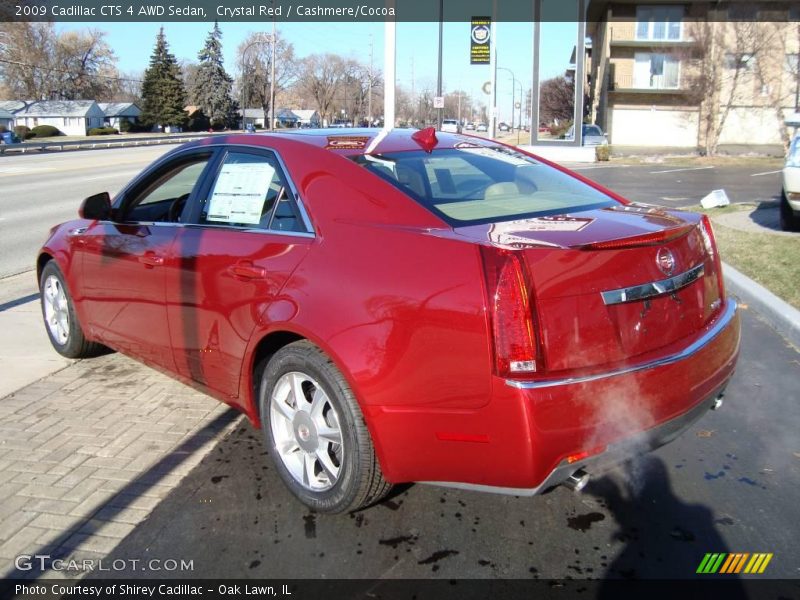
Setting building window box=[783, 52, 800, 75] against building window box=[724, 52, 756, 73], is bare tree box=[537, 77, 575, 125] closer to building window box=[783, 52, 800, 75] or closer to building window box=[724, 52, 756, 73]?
building window box=[783, 52, 800, 75]

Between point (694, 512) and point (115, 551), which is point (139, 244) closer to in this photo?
point (115, 551)

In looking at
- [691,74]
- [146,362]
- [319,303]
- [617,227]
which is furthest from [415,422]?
[691,74]

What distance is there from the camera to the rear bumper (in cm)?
261

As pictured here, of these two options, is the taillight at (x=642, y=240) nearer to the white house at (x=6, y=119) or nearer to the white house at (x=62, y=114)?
the white house at (x=6, y=119)

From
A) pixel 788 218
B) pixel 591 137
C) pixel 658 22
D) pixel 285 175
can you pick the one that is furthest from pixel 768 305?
pixel 658 22

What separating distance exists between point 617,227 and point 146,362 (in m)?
2.96

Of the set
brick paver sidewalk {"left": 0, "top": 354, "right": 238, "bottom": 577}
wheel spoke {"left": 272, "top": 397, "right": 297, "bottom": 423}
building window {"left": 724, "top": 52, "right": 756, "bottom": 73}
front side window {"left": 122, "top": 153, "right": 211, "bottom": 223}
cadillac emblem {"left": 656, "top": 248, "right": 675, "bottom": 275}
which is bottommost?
brick paver sidewalk {"left": 0, "top": 354, "right": 238, "bottom": 577}

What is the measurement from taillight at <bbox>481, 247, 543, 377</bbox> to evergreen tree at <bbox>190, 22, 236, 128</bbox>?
90.4 metres

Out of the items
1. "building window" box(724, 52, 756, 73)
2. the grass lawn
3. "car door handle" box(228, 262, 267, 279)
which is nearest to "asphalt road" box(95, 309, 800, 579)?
"car door handle" box(228, 262, 267, 279)

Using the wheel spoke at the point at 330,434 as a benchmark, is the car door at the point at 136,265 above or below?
above

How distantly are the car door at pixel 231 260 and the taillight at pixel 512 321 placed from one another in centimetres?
101

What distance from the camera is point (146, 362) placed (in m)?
4.47

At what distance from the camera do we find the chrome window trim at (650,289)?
2.78 metres

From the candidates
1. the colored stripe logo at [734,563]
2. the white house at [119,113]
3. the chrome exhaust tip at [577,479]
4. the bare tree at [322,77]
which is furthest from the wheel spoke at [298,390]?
the white house at [119,113]
